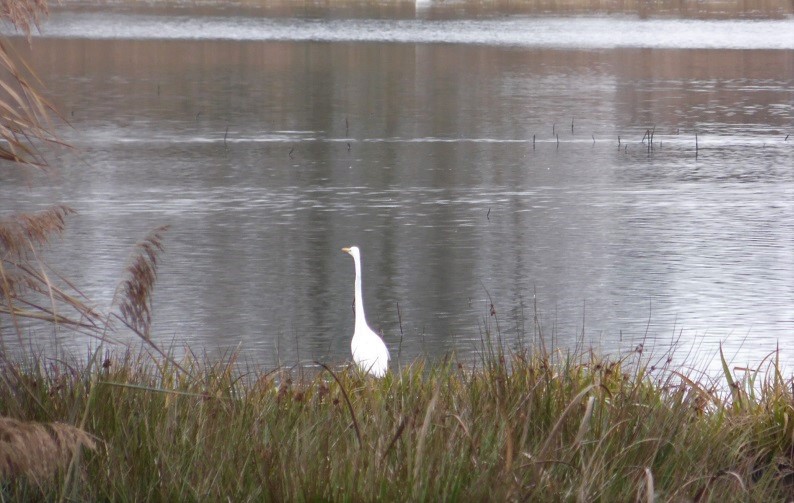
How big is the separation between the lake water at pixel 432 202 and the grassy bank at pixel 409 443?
0.69 metres

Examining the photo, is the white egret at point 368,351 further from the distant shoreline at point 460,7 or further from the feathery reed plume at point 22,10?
the distant shoreline at point 460,7

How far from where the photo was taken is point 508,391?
5.14 m

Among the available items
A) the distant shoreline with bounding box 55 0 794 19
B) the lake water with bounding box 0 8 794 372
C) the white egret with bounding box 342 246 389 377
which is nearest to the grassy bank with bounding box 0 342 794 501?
the lake water with bounding box 0 8 794 372

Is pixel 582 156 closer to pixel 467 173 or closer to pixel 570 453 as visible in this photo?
pixel 467 173

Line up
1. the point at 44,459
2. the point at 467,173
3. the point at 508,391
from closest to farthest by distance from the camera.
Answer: the point at 44,459, the point at 508,391, the point at 467,173

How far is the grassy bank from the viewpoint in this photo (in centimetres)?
386

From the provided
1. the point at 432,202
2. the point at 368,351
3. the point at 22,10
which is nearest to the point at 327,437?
the point at 22,10

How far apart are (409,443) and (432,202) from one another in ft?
51.7

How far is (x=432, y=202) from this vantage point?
19.6 metres

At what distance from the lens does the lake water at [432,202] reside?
480 inches

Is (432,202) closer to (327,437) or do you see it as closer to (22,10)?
(327,437)

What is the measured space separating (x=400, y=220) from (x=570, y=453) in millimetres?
13785

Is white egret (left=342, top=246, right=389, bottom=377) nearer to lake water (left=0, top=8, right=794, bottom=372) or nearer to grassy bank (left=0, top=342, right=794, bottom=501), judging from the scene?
lake water (left=0, top=8, right=794, bottom=372)

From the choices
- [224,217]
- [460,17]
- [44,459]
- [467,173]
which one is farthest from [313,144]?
[460,17]
